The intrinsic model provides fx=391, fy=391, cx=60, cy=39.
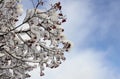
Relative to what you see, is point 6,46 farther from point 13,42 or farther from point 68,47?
point 68,47

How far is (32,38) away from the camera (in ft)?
36.4

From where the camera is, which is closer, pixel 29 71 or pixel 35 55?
pixel 35 55

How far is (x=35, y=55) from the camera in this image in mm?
11984

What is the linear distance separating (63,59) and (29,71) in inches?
57.9

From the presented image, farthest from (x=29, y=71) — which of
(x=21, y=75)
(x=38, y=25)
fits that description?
(x=38, y=25)

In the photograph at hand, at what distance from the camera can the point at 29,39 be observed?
1120 cm

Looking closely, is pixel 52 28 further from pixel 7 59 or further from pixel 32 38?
pixel 7 59

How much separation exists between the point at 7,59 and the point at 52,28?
1.75 metres

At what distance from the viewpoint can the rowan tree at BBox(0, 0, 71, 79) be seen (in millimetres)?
11148

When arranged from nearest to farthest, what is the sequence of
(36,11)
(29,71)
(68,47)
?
(36,11) < (68,47) < (29,71)

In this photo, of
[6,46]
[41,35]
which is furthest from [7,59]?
[41,35]

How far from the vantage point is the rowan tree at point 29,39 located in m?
11.1

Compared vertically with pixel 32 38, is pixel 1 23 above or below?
above

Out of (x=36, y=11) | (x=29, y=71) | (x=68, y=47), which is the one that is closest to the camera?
(x=36, y=11)
